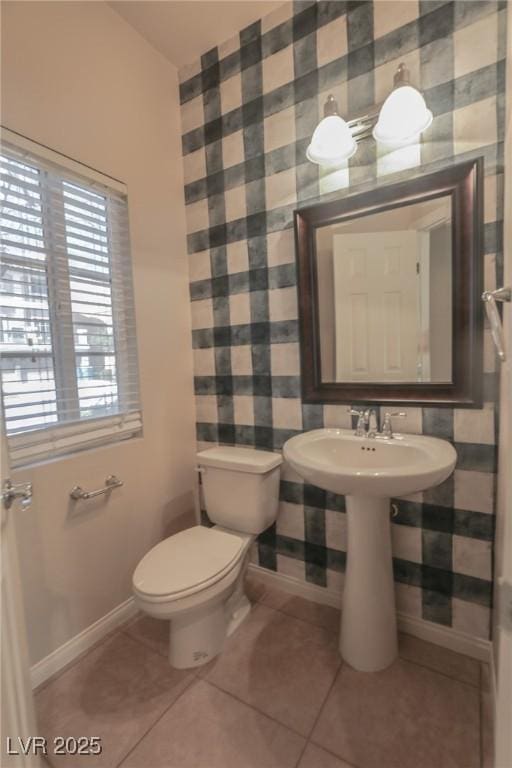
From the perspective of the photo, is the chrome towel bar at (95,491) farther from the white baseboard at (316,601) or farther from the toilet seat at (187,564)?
the white baseboard at (316,601)

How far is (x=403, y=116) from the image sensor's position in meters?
1.23

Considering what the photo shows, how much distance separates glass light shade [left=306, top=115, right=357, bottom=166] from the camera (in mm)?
1352

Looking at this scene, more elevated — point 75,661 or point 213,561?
point 213,561

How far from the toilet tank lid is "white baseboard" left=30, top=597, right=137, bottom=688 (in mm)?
749

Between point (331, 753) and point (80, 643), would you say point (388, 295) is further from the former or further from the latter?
point (80, 643)

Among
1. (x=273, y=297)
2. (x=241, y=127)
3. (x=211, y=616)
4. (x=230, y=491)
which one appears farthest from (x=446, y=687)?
(x=241, y=127)

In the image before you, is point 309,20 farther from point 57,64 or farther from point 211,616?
point 211,616

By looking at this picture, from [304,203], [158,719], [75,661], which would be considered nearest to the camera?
[158,719]

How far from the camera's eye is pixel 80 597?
143 centimetres

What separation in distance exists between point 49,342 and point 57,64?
3.43 ft

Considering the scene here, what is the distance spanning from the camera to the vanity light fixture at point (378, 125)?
47.4 inches

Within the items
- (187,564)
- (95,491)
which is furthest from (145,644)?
(95,491)

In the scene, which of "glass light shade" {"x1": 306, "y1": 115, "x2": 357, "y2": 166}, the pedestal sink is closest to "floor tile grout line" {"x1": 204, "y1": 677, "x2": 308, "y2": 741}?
the pedestal sink

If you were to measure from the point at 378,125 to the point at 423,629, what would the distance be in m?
1.98
